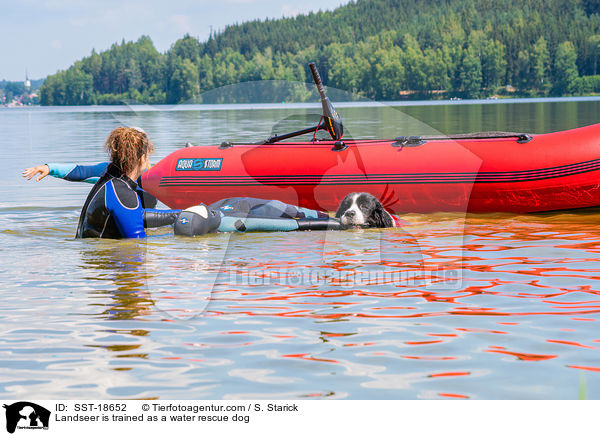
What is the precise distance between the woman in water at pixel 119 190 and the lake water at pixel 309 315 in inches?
6.1

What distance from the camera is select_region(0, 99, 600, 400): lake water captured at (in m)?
3.37

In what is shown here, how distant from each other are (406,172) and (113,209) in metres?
3.15

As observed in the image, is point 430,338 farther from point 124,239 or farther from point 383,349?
point 124,239

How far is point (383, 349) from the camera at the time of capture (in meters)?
3.78

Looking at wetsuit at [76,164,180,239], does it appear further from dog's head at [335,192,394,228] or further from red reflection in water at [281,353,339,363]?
red reflection in water at [281,353,339,363]

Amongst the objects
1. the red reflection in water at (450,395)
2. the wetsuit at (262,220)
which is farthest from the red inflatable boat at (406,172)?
the red reflection in water at (450,395)

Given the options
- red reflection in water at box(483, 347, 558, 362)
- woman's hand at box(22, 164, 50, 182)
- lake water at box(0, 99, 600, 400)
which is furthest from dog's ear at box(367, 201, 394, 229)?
red reflection in water at box(483, 347, 558, 362)

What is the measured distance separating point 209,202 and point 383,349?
5.45 metres
